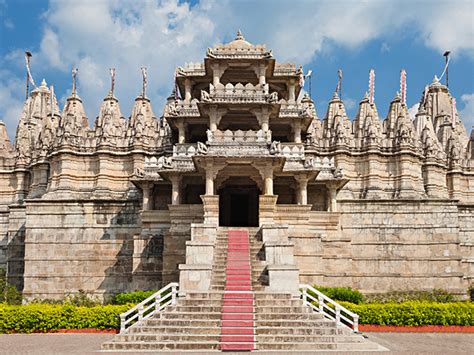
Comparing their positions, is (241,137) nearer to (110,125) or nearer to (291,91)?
(291,91)

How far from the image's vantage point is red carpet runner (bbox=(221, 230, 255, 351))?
16328 mm

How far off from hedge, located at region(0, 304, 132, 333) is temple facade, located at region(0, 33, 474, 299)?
3.29 meters

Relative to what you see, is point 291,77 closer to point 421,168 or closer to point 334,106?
point 334,106

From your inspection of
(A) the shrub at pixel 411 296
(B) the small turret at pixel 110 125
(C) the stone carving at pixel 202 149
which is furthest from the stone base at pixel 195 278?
(B) the small turret at pixel 110 125

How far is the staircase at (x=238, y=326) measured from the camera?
16.2 metres

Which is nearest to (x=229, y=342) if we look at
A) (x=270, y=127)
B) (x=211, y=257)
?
(x=211, y=257)

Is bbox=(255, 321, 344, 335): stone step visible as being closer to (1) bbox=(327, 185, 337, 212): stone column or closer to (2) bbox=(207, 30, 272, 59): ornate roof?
(1) bbox=(327, 185, 337, 212): stone column

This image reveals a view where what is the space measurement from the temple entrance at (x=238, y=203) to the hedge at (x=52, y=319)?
37.6ft

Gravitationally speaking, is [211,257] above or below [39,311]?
above

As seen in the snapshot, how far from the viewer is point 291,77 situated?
32.8 metres

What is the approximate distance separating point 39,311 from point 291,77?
769 inches

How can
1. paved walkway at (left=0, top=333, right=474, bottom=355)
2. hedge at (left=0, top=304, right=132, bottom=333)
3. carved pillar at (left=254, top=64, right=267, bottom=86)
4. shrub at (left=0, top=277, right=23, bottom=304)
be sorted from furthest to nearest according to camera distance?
carved pillar at (left=254, top=64, right=267, bottom=86) → shrub at (left=0, top=277, right=23, bottom=304) → hedge at (left=0, top=304, right=132, bottom=333) → paved walkway at (left=0, top=333, right=474, bottom=355)

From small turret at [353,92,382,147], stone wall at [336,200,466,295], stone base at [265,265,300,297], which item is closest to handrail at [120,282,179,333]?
stone base at [265,265,300,297]

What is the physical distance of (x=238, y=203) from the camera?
32.4 metres
